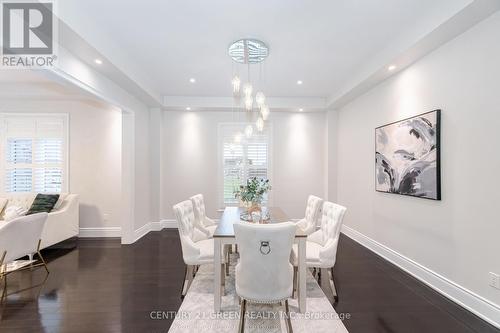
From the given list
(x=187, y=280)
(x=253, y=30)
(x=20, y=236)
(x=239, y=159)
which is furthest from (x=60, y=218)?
(x=253, y=30)

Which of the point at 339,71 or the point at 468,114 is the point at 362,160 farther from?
the point at 468,114

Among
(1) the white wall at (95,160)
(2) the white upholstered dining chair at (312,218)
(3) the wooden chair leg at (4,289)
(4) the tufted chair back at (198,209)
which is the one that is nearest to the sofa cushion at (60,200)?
(1) the white wall at (95,160)

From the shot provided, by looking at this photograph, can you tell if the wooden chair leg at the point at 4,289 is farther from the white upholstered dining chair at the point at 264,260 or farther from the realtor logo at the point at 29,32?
the white upholstered dining chair at the point at 264,260

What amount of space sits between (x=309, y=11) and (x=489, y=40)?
1687 mm

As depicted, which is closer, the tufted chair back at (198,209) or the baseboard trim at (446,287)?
the baseboard trim at (446,287)

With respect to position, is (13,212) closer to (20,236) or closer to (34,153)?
(34,153)

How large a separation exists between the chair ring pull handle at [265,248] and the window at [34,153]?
4751 mm

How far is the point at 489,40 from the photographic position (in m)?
2.16

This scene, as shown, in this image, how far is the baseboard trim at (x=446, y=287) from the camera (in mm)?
2148

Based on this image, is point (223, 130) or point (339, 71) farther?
point (223, 130)

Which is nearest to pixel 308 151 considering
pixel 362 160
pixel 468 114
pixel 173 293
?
pixel 362 160

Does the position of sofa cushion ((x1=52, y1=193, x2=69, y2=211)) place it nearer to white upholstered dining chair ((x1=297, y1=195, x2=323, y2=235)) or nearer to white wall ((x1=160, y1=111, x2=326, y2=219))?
white wall ((x1=160, y1=111, x2=326, y2=219))

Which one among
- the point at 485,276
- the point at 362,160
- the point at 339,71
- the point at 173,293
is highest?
the point at 339,71

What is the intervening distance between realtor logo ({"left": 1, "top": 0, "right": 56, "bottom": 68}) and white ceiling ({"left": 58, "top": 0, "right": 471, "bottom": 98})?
188mm
